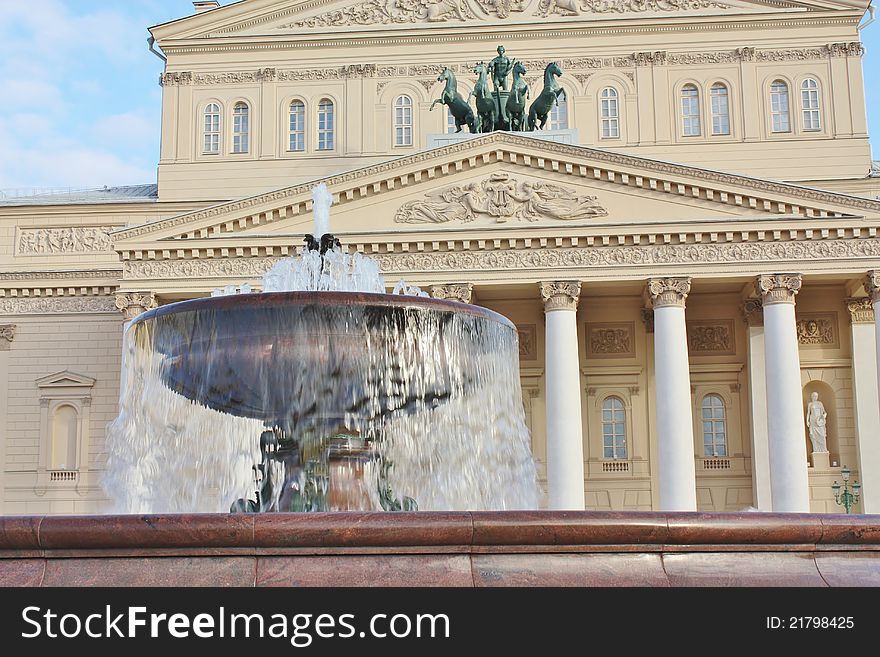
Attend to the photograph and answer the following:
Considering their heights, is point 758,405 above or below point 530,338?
below

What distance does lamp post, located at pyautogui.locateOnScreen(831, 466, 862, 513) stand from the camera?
1265 inches

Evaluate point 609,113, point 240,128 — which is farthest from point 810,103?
point 240,128

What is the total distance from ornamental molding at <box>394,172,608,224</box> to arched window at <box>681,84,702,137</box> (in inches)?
403

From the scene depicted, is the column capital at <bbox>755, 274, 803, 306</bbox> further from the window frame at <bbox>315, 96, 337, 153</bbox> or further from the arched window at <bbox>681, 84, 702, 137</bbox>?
the window frame at <bbox>315, 96, 337, 153</bbox>

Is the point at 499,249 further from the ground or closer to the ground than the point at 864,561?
further from the ground

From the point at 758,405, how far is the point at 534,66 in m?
14.0

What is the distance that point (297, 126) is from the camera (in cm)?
4216

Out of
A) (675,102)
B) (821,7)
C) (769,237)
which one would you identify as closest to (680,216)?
(769,237)

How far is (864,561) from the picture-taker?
802cm

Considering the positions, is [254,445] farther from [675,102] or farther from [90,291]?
[675,102]

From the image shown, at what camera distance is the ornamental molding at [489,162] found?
31391 millimetres

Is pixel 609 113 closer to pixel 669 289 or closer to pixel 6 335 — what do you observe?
pixel 669 289
